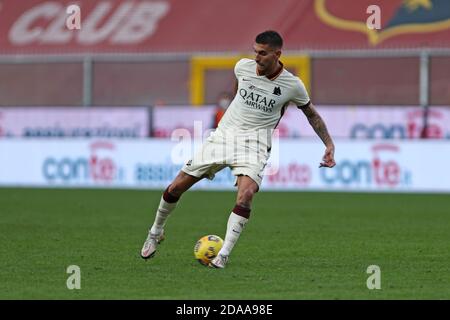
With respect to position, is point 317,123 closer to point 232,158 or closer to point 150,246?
point 232,158

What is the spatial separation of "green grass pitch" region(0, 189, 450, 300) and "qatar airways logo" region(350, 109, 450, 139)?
363 centimetres

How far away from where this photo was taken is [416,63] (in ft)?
102

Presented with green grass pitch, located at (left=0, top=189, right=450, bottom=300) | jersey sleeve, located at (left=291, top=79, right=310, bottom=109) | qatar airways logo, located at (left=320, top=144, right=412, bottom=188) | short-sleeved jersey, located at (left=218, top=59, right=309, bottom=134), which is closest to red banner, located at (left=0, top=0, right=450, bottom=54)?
qatar airways logo, located at (left=320, top=144, right=412, bottom=188)

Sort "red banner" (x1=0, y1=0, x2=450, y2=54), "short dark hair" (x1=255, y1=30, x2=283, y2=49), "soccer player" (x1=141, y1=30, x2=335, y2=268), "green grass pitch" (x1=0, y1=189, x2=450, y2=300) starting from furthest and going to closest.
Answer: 1. "red banner" (x1=0, y1=0, x2=450, y2=54)
2. "soccer player" (x1=141, y1=30, x2=335, y2=268)
3. "short dark hair" (x1=255, y1=30, x2=283, y2=49)
4. "green grass pitch" (x1=0, y1=189, x2=450, y2=300)

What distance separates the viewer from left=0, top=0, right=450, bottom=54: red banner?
1224 inches

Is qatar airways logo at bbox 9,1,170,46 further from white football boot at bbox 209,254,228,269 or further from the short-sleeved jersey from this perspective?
white football boot at bbox 209,254,228,269

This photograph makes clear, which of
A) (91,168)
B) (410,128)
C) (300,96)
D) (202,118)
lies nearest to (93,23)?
(202,118)

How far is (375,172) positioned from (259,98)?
13.0 meters

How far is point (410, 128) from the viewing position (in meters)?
25.2

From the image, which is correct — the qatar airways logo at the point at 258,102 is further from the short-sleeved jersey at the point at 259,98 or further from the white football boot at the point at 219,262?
the white football boot at the point at 219,262

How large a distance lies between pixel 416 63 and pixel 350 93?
2056 millimetres

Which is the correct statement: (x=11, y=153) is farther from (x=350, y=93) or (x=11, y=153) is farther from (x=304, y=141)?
(x=350, y=93)

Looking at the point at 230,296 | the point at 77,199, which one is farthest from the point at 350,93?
the point at 230,296

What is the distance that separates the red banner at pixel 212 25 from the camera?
31.1 m
